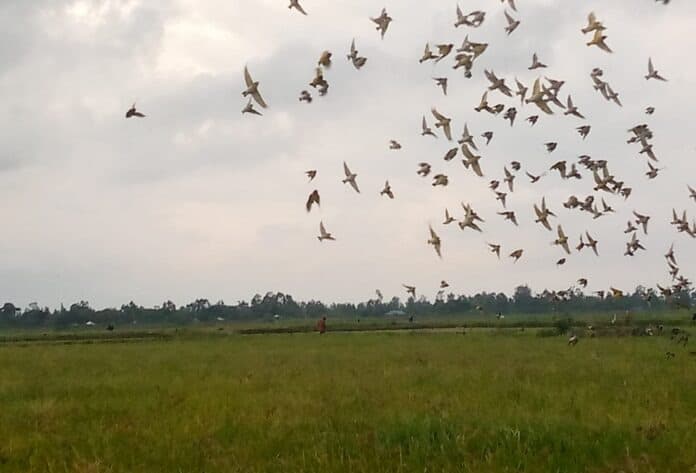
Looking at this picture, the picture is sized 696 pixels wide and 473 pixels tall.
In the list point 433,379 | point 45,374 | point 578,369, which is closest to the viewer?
point 433,379

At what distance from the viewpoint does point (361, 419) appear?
33.4 feet

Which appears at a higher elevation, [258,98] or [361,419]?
[258,98]

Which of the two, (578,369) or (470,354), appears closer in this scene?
(578,369)

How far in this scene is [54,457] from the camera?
8594 mm

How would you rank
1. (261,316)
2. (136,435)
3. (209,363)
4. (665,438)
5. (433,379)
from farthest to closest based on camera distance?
(261,316) < (209,363) < (433,379) < (136,435) < (665,438)

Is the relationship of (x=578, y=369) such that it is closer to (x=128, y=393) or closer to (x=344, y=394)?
(x=344, y=394)

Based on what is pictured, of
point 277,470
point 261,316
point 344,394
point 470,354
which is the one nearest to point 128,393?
point 344,394

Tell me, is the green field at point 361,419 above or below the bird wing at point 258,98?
below

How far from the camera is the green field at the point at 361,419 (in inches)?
308

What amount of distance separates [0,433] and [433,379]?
27.4 feet

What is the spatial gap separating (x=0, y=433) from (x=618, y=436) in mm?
7817

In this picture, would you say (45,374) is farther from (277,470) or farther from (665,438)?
(665,438)

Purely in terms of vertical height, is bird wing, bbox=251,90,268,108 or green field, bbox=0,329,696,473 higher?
bird wing, bbox=251,90,268,108

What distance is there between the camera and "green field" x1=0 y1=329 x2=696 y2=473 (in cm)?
782
